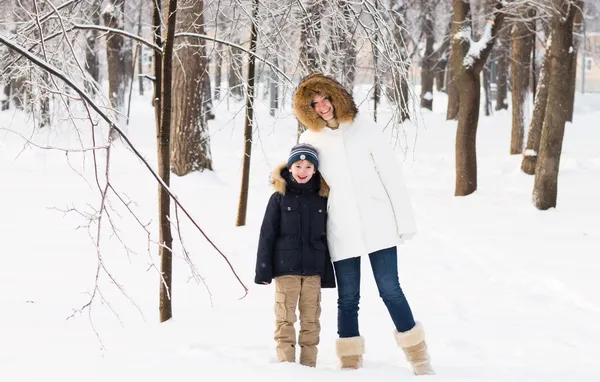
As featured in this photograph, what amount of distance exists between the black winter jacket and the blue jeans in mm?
162

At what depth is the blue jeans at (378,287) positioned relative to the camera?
181 inches

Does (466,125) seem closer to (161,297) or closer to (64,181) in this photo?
(64,181)

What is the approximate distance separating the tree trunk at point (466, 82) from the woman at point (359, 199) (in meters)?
9.57

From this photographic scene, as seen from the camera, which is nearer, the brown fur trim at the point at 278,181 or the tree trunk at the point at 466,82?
the brown fur trim at the point at 278,181


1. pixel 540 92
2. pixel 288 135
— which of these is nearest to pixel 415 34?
pixel 288 135

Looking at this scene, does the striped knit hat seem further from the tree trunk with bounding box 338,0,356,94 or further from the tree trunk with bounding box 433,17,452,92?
the tree trunk with bounding box 433,17,452,92

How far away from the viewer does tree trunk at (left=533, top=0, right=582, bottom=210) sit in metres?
11.7

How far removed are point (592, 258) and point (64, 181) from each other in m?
9.02

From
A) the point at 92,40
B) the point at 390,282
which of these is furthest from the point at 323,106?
the point at 92,40

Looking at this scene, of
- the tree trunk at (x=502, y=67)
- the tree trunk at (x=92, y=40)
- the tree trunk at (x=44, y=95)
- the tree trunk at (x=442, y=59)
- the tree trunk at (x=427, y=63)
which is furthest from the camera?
the tree trunk at (x=442, y=59)

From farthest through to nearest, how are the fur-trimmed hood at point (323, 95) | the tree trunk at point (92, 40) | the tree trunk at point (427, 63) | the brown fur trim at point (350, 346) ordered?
the tree trunk at point (427, 63) → the tree trunk at point (92, 40) → the brown fur trim at point (350, 346) → the fur-trimmed hood at point (323, 95)

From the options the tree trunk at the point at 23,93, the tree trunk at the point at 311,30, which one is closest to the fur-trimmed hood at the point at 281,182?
the tree trunk at the point at 311,30

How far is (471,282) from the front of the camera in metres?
7.62

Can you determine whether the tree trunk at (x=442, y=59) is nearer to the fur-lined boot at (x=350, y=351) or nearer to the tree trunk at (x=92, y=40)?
the tree trunk at (x=92, y=40)
